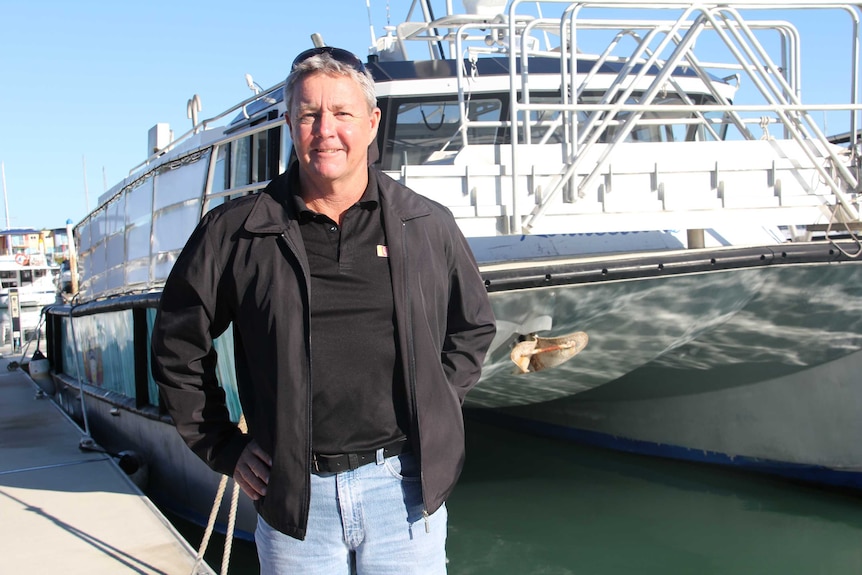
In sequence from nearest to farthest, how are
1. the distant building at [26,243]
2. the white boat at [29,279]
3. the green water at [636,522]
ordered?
the green water at [636,522], the white boat at [29,279], the distant building at [26,243]

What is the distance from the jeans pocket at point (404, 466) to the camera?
70.7 inches

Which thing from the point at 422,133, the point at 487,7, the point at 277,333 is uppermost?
the point at 487,7

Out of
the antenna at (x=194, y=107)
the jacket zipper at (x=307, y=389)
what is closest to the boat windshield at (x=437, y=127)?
the antenna at (x=194, y=107)

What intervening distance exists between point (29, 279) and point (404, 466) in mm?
37177

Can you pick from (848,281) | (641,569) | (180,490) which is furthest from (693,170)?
(180,490)

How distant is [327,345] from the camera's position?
1.75 meters

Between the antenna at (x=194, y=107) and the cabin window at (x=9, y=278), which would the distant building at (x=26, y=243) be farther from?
the antenna at (x=194, y=107)

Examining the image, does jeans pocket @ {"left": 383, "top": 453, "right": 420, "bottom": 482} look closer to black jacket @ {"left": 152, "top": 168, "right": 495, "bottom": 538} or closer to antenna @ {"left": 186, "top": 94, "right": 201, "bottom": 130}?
black jacket @ {"left": 152, "top": 168, "right": 495, "bottom": 538}

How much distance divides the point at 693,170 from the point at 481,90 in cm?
174

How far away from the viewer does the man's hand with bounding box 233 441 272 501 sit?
5.82 feet

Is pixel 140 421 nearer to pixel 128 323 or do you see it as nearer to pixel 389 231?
pixel 128 323

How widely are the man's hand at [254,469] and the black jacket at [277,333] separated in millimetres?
20

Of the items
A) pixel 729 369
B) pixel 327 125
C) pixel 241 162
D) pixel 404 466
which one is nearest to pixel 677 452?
pixel 729 369

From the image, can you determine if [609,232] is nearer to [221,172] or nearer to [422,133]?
[422,133]
